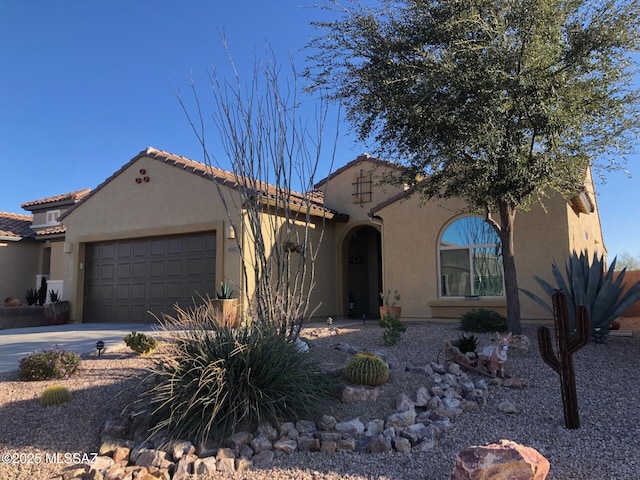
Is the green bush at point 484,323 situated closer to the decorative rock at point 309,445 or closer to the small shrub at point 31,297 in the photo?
the decorative rock at point 309,445

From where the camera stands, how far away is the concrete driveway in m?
8.80

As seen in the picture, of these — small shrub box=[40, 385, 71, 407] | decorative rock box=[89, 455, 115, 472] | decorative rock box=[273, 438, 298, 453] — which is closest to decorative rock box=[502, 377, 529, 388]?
decorative rock box=[273, 438, 298, 453]

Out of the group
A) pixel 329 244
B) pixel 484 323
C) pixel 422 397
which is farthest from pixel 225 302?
pixel 422 397

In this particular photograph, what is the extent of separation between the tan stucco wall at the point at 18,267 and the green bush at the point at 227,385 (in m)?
16.7

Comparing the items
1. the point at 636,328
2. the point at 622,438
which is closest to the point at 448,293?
the point at 636,328

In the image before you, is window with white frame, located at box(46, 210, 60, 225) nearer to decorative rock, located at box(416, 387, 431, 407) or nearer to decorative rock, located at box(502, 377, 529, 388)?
decorative rock, located at box(416, 387, 431, 407)

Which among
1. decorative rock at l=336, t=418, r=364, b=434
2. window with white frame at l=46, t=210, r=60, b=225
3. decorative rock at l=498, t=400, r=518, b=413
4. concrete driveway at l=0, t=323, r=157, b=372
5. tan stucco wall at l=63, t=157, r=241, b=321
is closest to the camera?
decorative rock at l=336, t=418, r=364, b=434

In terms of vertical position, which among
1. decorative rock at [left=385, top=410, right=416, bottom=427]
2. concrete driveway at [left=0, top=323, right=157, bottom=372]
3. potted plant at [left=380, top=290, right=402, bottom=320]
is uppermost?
potted plant at [left=380, top=290, right=402, bottom=320]

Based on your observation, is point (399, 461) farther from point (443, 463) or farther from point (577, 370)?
point (577, 370)

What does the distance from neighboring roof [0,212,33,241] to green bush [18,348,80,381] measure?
14.5m

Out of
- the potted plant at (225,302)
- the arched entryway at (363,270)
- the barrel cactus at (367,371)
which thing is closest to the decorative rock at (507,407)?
the barrel cactus at (367,371)

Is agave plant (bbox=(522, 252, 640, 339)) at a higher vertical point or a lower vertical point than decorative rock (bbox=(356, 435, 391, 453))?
higher

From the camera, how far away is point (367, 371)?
6.06m

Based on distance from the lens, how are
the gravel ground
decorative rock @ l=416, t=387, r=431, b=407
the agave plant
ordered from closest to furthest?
the gravel ground < decorative rock @ l=416, t=387, r=431, b=407 < the agave plant
